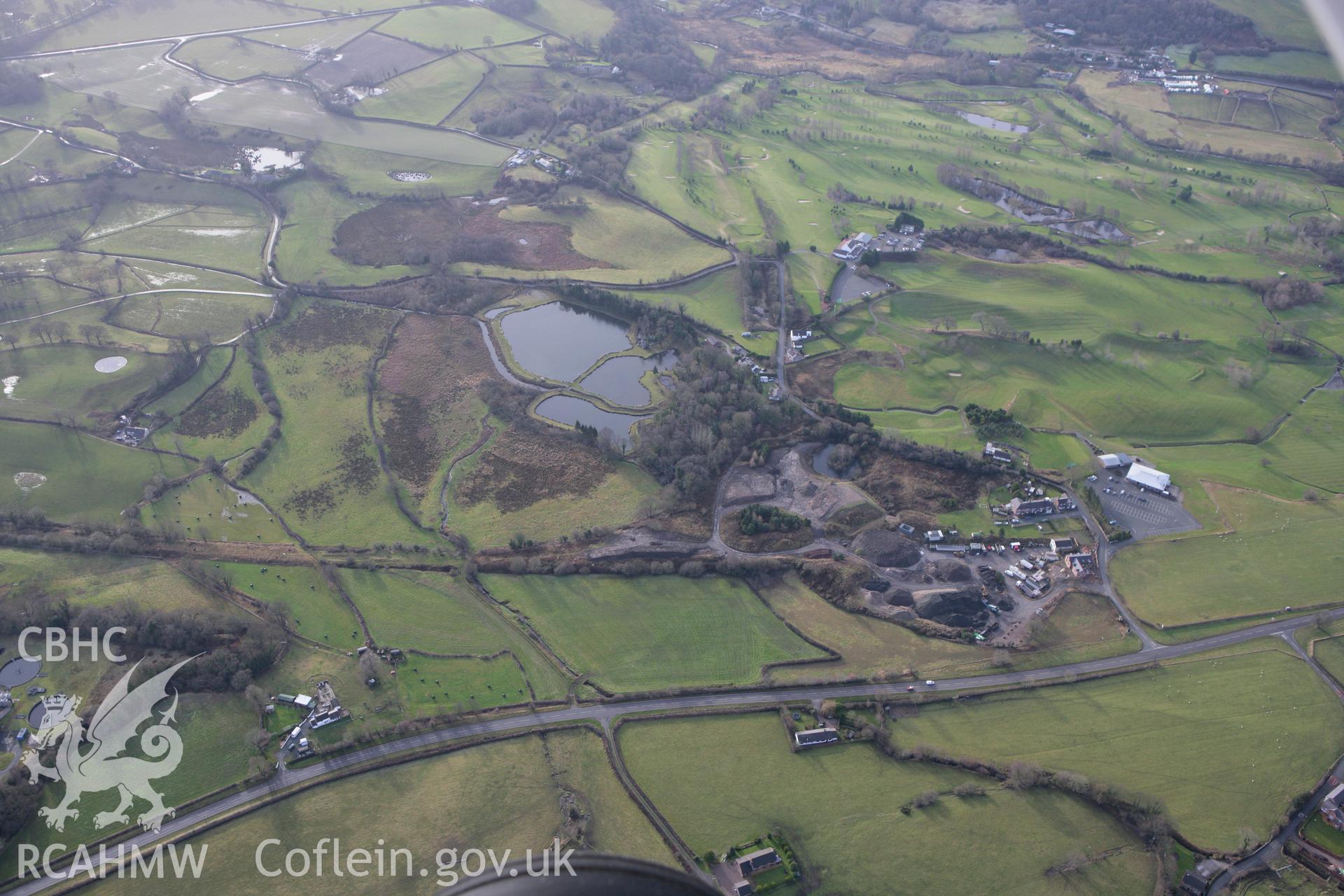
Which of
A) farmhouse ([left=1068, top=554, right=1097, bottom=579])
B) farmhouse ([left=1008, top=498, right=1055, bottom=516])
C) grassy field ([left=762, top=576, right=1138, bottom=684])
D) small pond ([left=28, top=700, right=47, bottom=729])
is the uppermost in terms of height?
farmhouse ([left=1008, top=498, right=1055, bottom=516])

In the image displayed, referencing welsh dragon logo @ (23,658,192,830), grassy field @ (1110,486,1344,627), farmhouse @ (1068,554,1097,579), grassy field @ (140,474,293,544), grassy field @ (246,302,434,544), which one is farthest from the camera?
grassy field @ (246,302,434,544)

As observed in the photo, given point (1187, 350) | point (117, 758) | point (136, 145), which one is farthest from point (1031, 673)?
point (136, 145)

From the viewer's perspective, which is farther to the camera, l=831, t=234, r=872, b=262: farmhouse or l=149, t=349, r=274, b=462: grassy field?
l=831, t=234, r=872, b=262: farmhouse

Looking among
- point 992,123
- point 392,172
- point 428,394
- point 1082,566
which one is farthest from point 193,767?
point 992,123

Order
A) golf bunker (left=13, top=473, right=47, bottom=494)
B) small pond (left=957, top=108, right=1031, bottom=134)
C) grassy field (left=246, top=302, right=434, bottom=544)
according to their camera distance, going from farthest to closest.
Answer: small pond (left=957, top=108, right=1031, bottom=134), golf bunker (left=13, top=473, right=47, bottom=494), grassy field (left=246, top=302, right=434, bottom=544)

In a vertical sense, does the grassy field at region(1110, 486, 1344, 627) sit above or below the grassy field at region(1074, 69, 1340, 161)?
below

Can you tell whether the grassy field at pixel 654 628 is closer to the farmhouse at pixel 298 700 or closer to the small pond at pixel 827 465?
the farmhouse at pixel 298 700

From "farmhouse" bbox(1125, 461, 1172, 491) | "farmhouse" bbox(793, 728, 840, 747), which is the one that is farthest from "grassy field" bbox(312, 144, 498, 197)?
"farmhouse" bbox(793, 728, 840, 747)

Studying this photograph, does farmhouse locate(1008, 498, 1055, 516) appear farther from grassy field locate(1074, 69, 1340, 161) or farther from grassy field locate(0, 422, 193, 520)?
grassy field locate(1074, 69, 1340, 161)
